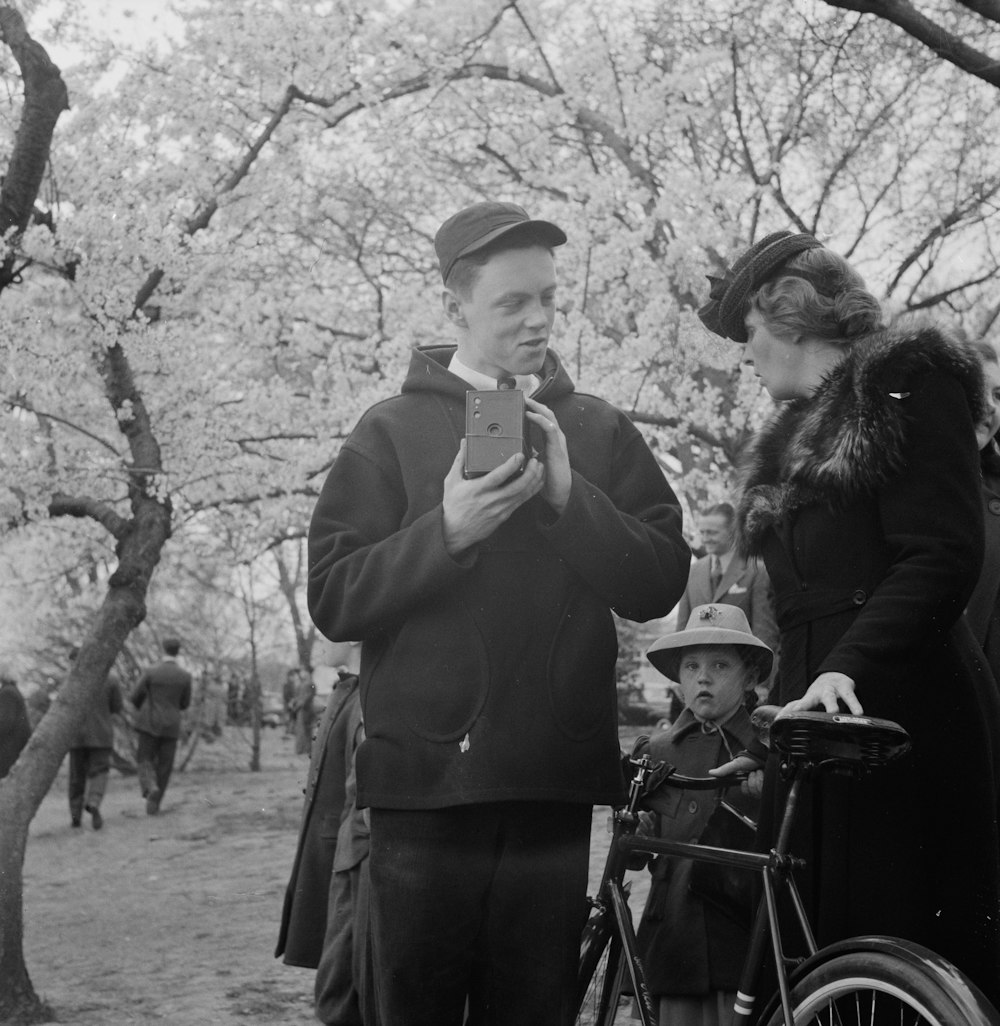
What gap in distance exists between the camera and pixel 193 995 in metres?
7.92

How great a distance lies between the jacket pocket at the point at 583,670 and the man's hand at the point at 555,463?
20 centimetres

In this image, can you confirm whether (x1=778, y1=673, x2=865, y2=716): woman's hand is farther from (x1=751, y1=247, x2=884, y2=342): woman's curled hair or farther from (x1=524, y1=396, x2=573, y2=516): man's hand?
(x1=751, y1=247, x2=884, y2=342): woman's curled hair

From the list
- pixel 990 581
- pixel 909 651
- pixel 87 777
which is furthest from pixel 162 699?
pixel 909 651

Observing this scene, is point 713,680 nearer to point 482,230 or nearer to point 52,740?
point 482,230

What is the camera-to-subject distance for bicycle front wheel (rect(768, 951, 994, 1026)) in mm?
2217

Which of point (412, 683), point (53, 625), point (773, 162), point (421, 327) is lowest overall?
point (412, 683)

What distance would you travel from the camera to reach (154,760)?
1845cm

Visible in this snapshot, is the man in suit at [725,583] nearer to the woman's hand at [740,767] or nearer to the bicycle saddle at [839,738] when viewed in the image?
the woman's hand at [740,767]

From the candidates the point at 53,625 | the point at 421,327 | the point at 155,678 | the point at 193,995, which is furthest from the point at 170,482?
the point at 53,625

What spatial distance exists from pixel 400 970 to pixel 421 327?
13343 millimetres

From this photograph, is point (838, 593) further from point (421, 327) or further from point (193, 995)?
point (421, 327)

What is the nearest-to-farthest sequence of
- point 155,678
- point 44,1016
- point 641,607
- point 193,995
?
point 641,607, point 44,1016, point 193,995, point 155,678

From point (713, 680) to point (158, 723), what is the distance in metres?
14.6

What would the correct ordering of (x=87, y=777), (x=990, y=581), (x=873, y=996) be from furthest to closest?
(x=87, y=777) → (x=990, y=581) → (x=873, y=996)
